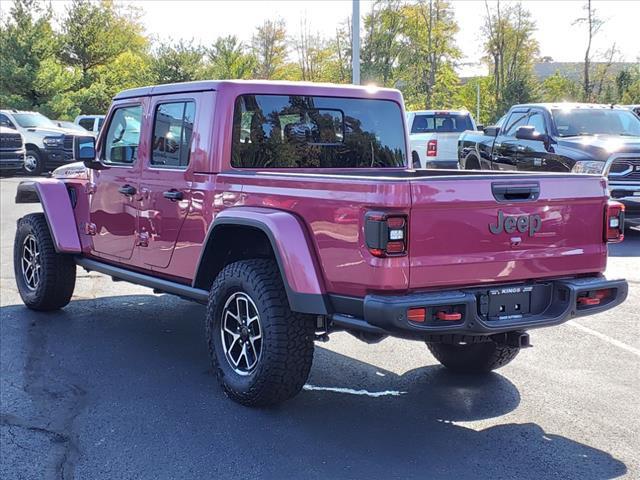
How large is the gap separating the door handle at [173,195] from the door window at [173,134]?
182 mm

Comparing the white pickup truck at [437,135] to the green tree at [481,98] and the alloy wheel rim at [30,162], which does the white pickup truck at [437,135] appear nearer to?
the alloy wheel rim at [30,162]

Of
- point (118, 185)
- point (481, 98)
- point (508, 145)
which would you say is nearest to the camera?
point (118, 185)

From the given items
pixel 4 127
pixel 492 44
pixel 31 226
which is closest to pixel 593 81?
pixel 492 44

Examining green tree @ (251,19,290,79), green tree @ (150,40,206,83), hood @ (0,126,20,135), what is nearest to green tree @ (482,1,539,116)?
green tree @ (251,19,290,79)

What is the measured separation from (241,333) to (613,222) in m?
2.30

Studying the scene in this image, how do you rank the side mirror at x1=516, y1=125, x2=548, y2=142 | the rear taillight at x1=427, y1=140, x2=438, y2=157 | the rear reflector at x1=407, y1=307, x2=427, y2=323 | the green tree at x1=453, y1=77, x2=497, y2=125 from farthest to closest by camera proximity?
the green tree at x1=453, y1=77, x2=497, y2=125
the rear taillight at x1=427, y1=140, x2=438, y2=157
the side mirror at x1=516, y1=125, x2=548, y2=142
the rear reflector at x1=407, y1=307, x2=427, y2=323

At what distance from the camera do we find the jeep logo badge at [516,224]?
3.98 metres

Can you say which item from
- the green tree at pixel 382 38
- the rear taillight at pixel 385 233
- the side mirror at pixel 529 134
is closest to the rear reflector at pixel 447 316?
the rear taillight at pixel 385 233

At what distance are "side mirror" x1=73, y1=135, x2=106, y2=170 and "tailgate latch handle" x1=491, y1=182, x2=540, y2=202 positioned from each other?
3496mm

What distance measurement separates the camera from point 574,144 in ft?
35.2

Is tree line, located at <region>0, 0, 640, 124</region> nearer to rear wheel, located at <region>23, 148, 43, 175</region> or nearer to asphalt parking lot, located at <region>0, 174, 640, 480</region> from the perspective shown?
rear wheel, located at <region>23, 148, 43, 175</region>

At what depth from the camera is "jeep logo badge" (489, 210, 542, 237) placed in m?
3.98

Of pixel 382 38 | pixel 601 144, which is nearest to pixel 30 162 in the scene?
pixel 601 144

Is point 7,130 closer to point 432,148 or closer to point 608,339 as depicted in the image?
point 432,148
